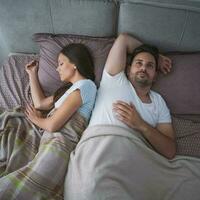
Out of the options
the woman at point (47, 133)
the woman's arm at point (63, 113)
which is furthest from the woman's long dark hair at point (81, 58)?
the woman's arm at point (63, 113)

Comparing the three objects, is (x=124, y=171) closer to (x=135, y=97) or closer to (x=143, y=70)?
(x=135, y=97)

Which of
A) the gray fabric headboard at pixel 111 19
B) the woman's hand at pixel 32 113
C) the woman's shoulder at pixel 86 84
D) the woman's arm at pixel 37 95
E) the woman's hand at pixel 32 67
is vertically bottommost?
the woman's hand at pixel 32 113

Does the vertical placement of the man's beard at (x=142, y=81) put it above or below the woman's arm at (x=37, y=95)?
above

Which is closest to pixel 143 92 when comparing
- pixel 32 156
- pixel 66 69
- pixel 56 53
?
pixel 66 69

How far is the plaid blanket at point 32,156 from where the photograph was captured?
1147mm

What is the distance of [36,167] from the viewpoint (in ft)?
3.95

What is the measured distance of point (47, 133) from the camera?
1.39m

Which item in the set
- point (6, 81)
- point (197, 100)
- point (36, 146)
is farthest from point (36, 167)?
point (197, 100)

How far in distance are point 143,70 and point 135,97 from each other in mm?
157

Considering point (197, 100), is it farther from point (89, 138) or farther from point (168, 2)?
point (89, 138)

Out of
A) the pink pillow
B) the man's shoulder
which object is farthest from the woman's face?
the man's shoulder

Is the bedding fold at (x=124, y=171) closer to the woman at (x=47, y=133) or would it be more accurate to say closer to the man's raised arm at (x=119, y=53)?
the woman at (x=47, y=133)

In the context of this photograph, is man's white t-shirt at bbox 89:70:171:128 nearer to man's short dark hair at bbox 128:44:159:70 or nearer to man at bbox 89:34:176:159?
man at bbox 89:34:176:159

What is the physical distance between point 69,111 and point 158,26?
0.75 metres
